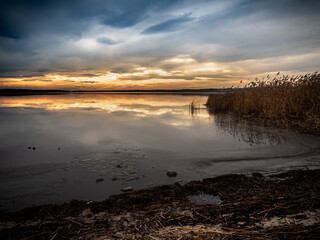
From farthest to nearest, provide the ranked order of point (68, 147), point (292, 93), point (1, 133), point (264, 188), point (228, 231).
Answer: point (292, 93) → point (1, 133) → point (68, 147) → point (264, 188) → point (228, 231)

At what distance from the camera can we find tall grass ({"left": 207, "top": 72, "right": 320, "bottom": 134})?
7965mm

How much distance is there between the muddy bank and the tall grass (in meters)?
5.83

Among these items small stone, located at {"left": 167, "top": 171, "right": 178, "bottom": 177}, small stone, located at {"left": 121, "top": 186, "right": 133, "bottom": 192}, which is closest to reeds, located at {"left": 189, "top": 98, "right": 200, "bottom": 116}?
small stone, located at {"left": 167, "top": 171, "right": 178, "bottom": 177}

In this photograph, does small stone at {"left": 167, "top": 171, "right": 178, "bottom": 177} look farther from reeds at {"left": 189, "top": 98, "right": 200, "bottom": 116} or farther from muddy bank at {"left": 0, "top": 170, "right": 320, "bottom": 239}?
reeds at {"left": 189, "top": 98, "right": 200, "bottom": 116}

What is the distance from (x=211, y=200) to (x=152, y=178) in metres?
1.30

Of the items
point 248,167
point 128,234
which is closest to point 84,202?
point 128,234

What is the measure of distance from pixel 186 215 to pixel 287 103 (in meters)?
9.46

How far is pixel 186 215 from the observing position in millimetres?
2242

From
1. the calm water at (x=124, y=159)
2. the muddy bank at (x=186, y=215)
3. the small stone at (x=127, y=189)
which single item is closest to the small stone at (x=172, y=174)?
the calm water at (x=124, y=159)

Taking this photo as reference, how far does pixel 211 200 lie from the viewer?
2.69 m

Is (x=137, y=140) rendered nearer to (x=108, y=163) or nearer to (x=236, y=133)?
(x=108, y=163)

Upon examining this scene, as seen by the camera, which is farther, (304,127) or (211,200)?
(304,127)

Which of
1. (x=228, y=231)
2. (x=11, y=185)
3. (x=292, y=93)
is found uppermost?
(x=292, y=93)

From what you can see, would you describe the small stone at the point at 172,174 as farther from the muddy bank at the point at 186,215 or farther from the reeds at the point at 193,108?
the reeds at the point at 193,108
